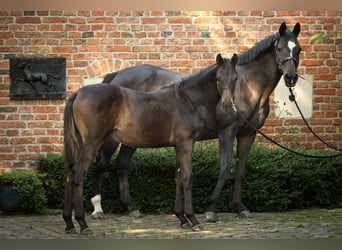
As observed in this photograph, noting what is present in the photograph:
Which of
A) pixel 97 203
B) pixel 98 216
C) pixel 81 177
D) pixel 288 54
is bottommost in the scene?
pixel 98 216

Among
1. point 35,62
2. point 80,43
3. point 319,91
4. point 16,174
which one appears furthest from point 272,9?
point 16,174

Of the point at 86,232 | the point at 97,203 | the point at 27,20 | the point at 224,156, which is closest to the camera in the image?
the point at 86,232

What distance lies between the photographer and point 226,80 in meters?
6.20

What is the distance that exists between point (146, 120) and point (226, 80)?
872 mm

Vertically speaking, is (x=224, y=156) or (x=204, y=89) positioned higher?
(x=204, y=89)

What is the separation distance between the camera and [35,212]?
8180mm

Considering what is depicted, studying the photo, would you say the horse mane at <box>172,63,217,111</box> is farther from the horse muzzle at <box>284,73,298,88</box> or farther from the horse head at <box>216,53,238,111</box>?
the horse muzzle at <box>284,73,298,88</box>

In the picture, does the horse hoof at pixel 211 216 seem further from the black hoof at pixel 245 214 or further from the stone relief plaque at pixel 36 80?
the stone relief plaque at pixel 36 80

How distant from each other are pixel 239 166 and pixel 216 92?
1.41 m

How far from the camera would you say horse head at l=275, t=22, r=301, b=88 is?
22.9 ft

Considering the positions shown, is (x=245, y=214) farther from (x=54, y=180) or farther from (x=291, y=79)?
(x=54, y=180)

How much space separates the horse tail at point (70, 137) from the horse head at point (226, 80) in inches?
55.7

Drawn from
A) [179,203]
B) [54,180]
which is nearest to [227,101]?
[179,203]

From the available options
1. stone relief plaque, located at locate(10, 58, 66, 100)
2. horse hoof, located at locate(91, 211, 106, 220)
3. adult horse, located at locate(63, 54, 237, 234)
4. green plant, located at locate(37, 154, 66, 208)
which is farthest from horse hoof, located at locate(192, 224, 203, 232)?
stone relief plaque, located at locate(10, 58, 66, 100)
